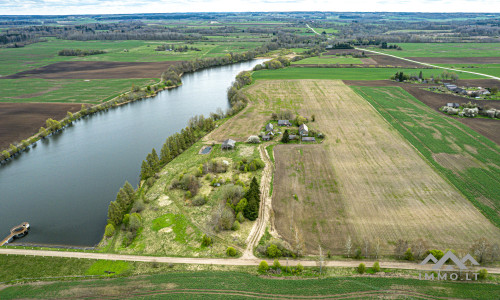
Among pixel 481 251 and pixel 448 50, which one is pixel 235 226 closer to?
pixel 481 251

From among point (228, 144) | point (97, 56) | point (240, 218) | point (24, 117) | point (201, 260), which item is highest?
point (97, 56)

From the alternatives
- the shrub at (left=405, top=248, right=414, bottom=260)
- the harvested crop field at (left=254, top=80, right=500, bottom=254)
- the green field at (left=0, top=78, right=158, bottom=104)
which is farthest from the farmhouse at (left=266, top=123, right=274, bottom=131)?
the green field at (left=0, top=78, right=158, bottom=104)

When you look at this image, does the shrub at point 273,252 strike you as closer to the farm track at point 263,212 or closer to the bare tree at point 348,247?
the farm track at point 263,212


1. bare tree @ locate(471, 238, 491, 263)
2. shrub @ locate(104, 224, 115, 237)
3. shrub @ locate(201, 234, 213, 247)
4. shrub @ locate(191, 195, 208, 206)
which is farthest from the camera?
shrub @ locate(191, 195, 208, 206)

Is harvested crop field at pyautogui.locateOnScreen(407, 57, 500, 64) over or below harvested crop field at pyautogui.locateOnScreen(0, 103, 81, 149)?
over

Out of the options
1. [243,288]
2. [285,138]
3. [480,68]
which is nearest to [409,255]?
[243,288]

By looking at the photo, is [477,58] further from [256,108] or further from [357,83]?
[256,108]

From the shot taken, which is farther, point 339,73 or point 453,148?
point 339,73

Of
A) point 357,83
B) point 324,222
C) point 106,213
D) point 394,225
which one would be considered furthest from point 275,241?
point 357,83

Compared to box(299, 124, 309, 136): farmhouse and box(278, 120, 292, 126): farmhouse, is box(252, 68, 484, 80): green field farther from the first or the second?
box(299, 124, 309, 136): farmhouse
